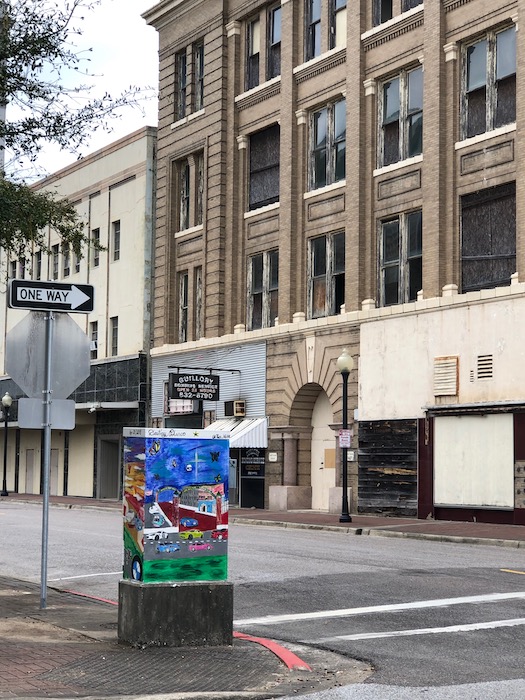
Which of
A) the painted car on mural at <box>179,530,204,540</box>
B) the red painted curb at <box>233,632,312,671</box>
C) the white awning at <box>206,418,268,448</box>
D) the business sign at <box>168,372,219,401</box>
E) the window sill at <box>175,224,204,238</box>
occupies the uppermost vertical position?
the window sill at <box>175,224,204,238</box>

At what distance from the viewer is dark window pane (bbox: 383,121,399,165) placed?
31.4 meters

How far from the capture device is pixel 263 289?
1430 inches

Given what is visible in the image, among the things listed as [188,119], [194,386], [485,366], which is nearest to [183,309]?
[194,386]

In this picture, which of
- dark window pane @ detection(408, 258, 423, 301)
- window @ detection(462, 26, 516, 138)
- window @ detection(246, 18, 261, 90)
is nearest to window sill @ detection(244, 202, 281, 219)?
window @ detection(246, 18, 261, 90)

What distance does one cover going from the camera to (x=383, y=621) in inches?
446

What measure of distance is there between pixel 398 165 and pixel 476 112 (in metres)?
2.82

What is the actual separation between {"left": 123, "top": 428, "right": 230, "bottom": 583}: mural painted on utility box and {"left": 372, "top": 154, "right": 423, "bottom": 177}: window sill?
21.5 metres

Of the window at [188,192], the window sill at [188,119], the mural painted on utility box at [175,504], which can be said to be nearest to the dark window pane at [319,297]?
the window at [188,192]

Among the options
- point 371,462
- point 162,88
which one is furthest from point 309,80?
point 371,462

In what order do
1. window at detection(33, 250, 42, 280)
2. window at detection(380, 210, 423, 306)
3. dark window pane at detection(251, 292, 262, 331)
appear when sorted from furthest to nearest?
window at detection(33, 250, 42, 280), dark window pane at detection(251, 292, 262, 331), window at detection(380, 210, 423, 306)

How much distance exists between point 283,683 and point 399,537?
16.0 m

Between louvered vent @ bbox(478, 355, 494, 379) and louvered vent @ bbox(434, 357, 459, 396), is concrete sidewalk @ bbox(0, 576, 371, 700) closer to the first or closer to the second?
louvered vent @ bbox(478, 355, 494, 379)

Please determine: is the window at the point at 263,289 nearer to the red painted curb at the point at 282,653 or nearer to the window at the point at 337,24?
the window at the point at 337,24

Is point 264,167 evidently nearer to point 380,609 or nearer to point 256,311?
point 256,311
